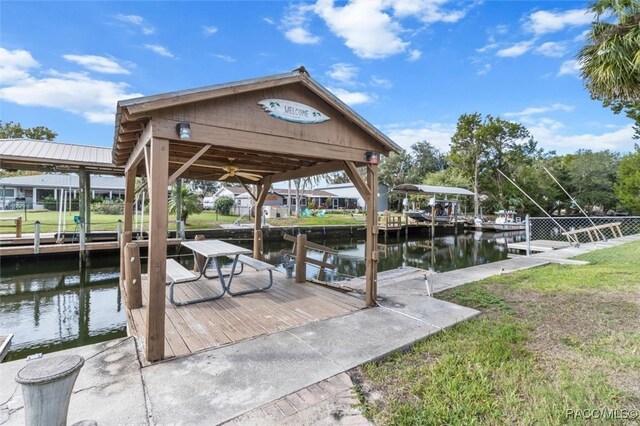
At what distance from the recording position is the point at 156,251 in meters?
2.95

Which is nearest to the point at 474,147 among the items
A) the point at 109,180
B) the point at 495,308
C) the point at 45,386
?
the point at 495,308

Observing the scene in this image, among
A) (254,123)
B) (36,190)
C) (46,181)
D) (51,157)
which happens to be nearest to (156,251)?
(254,123)

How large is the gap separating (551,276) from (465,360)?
5.11 m

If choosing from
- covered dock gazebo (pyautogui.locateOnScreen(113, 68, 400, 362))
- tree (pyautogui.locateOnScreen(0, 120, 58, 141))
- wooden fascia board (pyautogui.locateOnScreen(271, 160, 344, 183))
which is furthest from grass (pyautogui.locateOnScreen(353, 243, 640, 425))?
tree (pyautogui.locateOnScreen(0, 120, 58, 141))

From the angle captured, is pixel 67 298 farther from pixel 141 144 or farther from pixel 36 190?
pixel 36 190

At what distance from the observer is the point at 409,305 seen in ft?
15.4

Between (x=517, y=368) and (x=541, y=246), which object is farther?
(x=541, y=246)

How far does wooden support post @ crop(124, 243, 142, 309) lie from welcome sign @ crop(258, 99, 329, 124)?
107 inches

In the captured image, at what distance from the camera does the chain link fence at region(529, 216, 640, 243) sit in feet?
43.9

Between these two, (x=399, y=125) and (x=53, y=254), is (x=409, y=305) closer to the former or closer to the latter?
(x=53, y=254)

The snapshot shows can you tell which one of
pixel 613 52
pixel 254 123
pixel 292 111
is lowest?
pixel 254 123

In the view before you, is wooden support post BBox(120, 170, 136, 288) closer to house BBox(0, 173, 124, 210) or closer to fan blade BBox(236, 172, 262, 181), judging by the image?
fan blade BBox(236, 172, 262, 181)

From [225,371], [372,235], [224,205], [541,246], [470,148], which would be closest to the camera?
[225,371]

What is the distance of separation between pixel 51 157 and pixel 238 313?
9652mm
